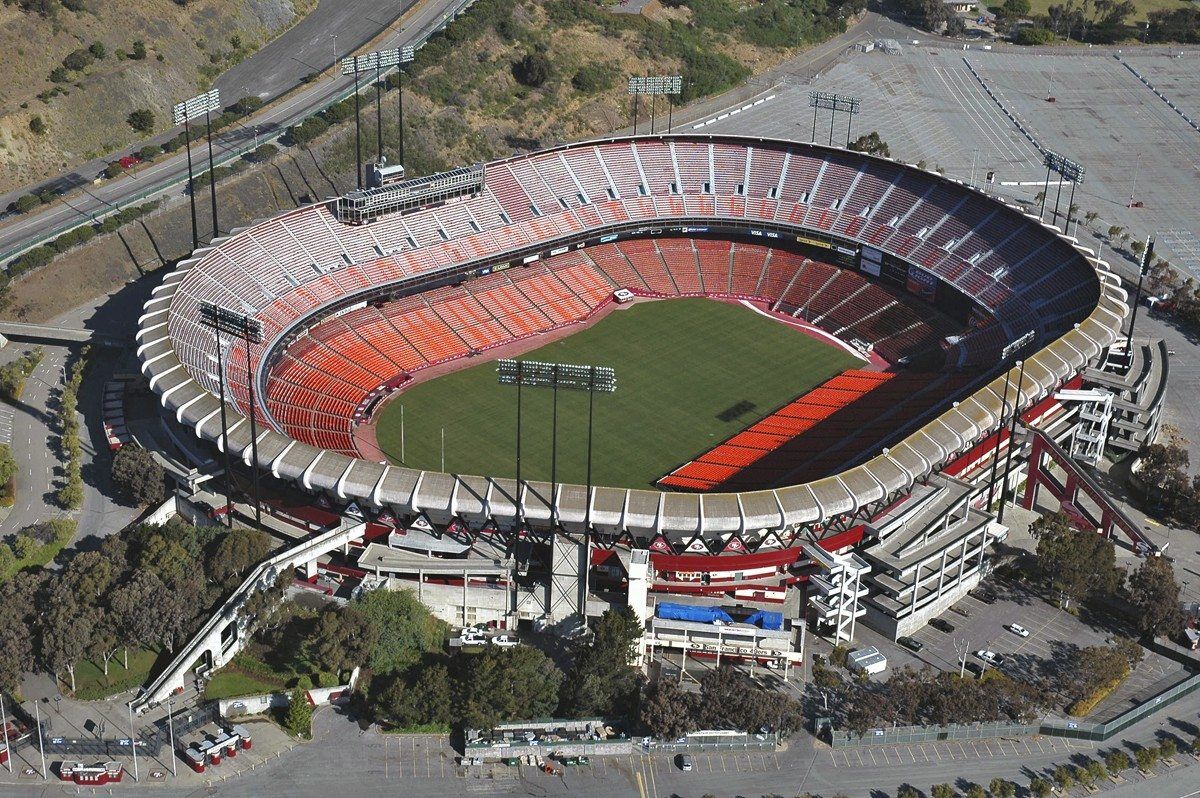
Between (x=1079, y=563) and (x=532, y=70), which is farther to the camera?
(x=532, y=70)

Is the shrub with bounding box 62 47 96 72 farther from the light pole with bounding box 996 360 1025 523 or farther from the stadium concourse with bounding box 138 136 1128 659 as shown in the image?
the light pole with bounding box 996 360 1025 523

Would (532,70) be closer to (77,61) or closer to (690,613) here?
(77,61)

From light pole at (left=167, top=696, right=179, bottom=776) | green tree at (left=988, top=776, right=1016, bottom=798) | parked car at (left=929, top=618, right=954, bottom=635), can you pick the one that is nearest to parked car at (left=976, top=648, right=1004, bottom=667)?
parked car at (left=929, top=618, right=954, bottom=635)

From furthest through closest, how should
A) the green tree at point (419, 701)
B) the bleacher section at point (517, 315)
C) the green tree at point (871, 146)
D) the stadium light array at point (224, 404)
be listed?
the green tree at point (871, 146)
the bleacher section at point (517, 315)
the stadium light array at point (224, 404)
the green tree at point (419, 701)

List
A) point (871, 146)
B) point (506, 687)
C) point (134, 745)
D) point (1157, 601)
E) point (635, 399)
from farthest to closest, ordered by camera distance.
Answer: point (871, 146) → point (635, 399) → point (1157, 601) → point (506, 687) → point (134, 745)

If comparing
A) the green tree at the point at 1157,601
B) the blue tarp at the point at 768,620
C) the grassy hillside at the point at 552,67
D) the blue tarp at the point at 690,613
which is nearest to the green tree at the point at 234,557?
the blue tarp at the point at 690,613

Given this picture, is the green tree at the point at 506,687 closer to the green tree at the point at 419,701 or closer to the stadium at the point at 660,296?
the green tree at the point at 419,701

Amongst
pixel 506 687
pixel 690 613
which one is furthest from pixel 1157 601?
pixel 506 687
